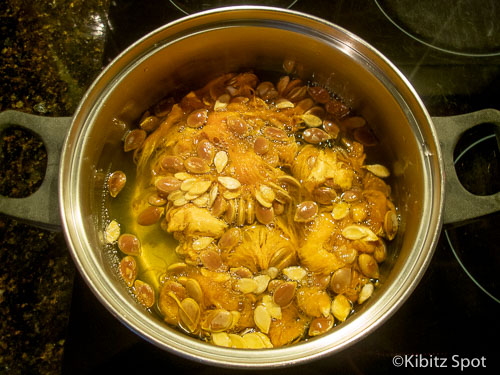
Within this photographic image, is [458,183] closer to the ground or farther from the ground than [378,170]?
farther from the ground

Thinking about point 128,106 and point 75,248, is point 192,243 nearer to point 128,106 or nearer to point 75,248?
point 75,248

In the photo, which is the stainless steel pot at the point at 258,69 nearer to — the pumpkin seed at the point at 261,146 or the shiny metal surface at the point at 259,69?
the shiny metal surface at the point at 259,69

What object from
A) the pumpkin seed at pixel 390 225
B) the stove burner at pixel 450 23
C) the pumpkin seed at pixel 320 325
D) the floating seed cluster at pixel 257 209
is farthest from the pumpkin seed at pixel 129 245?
the stove burner at pixel 450 23

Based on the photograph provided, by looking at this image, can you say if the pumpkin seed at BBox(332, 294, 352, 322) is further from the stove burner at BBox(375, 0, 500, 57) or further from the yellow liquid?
the stove burner at BBox(375, 0, 500, 57)

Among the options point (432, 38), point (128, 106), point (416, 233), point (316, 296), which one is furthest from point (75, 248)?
point (432, 38)

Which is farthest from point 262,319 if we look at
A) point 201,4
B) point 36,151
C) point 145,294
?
point 201,4

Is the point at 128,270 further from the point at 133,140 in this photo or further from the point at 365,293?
the point at 365,293
